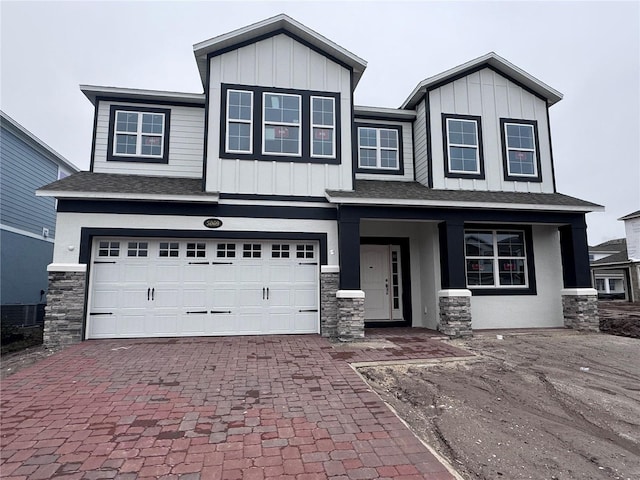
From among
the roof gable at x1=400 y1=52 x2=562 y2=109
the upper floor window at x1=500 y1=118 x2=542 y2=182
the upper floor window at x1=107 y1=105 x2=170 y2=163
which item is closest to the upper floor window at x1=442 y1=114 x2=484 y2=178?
the upper floor window at x1=500 y1=118 x2=542 y2=182

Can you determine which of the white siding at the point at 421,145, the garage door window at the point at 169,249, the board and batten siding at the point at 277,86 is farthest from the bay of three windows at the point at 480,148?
the garage door window at the point at 169,249

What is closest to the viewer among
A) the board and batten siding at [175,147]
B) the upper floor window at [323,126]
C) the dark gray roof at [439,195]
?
the dark gray roof at [439,195]

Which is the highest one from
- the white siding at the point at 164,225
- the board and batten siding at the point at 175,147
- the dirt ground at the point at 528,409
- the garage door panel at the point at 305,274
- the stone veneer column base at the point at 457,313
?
the board and batten siding at the point at 175,147

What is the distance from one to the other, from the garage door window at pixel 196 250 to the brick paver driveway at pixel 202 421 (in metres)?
2.61

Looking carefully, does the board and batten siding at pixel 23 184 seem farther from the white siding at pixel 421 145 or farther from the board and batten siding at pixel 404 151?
the white siding at pixel 421 145

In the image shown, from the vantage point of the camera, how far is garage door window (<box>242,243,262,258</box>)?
876 cm

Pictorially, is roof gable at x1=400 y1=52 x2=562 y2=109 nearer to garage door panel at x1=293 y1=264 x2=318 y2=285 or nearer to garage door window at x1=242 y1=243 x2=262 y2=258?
garage door panel at x1=293 y1=264 x2=318 y2=285

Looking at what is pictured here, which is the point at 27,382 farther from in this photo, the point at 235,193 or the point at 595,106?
the point at 595,106

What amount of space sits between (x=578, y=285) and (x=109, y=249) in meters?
12.0

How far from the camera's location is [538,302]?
10.0 metres

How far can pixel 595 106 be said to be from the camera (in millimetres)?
25641

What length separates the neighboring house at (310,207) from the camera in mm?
8227

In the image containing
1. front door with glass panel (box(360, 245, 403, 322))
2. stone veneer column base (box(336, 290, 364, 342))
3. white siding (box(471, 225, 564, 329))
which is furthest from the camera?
front door with glass panel (box(360, 245, 403, 322))

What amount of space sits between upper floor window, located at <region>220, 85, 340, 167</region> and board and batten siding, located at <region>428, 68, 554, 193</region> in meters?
3.10
